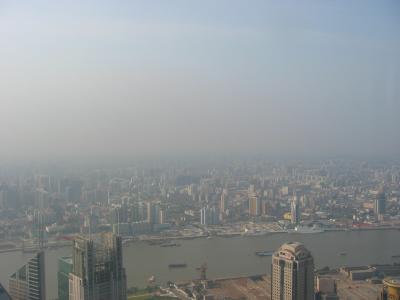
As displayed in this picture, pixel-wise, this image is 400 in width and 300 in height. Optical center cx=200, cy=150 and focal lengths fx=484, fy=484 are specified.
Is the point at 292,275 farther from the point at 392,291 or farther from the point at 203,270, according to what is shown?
the point at 203,270

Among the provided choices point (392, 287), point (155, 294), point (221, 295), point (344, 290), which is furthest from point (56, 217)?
Answer: point (392, 287)

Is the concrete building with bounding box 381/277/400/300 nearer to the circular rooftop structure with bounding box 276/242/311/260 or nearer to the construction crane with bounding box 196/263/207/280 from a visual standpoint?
the circular rooftop structure with bounding box 276/242/311/260

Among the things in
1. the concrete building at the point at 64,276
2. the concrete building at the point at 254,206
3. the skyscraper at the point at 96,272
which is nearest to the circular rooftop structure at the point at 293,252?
the skyscraper at the point at 96,272

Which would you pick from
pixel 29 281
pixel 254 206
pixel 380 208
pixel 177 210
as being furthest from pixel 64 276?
pixel 380 208

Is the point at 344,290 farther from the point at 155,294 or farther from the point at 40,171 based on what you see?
the point at 40,171

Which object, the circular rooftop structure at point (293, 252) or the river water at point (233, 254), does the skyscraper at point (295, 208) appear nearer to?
the river water at point (233, 254)

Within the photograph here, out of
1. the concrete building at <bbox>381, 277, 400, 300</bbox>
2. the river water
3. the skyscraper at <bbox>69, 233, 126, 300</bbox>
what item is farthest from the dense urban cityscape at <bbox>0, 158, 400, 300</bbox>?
the concrete building at <bbox>381, 277, 400, 300</bbox>

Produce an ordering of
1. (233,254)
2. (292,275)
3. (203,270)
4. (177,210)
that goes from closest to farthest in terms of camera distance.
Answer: (292,275) → (203,270) → (233,254) → (177,210)
